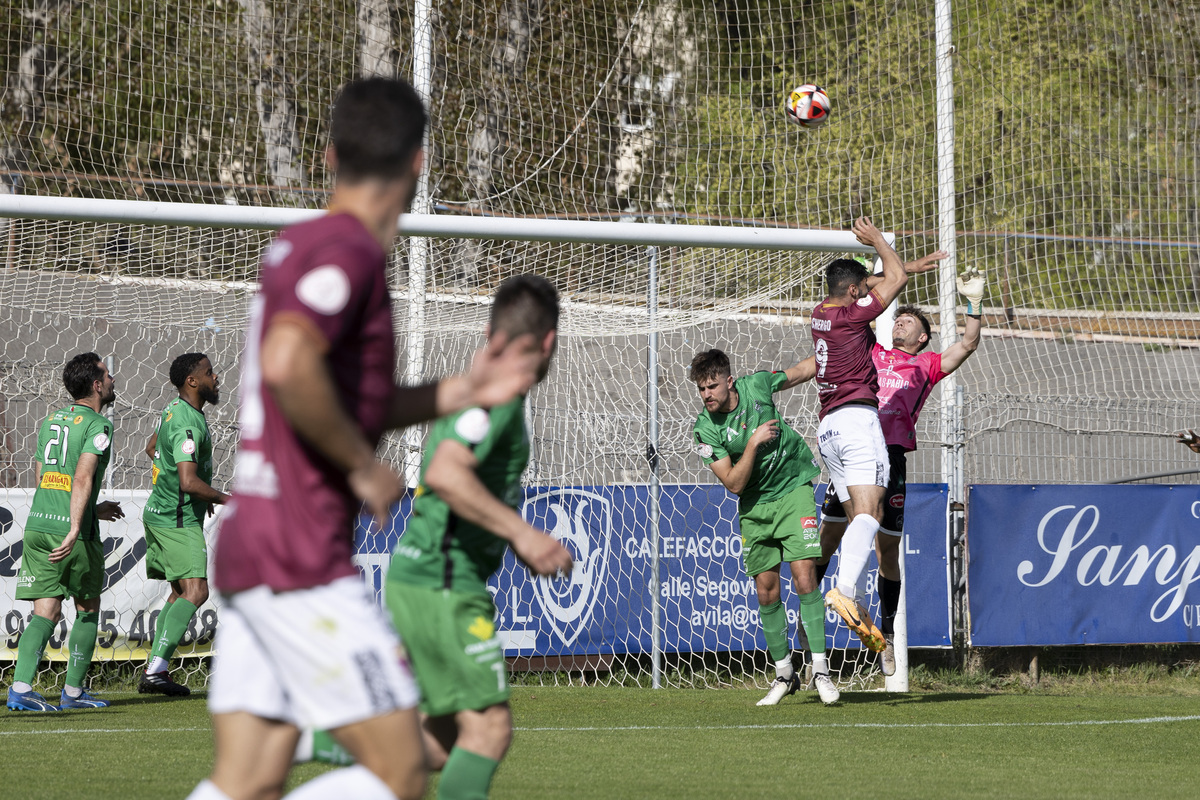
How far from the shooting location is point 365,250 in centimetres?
251

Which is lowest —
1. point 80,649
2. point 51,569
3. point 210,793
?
point 80,649

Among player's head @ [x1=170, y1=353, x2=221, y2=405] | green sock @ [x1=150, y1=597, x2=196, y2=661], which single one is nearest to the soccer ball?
player's head @ [x1=170, y1=353, x2=221, y2=405]

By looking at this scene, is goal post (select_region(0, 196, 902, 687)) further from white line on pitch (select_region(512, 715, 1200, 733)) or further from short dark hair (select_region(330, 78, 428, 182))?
short dark hair (select_region(330, 78, 428, 182))

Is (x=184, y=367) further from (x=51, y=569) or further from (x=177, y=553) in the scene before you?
(x=51, y=569)

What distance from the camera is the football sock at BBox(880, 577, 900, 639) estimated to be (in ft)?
29.1

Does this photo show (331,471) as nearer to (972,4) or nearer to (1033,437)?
(1033,437)

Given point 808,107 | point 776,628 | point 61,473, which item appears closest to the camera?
point 61,473

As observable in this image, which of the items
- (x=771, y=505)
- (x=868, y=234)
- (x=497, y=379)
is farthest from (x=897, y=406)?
(x=497, y=379)

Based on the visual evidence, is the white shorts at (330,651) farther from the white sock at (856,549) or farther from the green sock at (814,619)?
the green sock at (814,619)

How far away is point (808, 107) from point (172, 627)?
5.59 m

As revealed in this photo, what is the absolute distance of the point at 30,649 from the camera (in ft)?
26.0

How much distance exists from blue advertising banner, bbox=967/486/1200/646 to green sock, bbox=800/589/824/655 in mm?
2424

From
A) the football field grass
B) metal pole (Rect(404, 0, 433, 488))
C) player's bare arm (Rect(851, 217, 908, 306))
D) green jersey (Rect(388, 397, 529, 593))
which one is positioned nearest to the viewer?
green jersey (Rect(388, 397, 529, 593))

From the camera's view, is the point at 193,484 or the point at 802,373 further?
the point at 802,373
